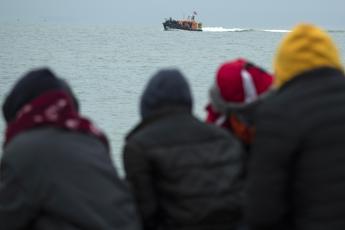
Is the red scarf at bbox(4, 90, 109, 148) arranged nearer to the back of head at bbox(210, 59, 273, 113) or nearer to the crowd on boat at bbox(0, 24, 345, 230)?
the crowd on boat at bbox(0, 24, 345, 230)

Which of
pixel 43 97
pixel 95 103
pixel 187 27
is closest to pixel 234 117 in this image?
pixel 43 97

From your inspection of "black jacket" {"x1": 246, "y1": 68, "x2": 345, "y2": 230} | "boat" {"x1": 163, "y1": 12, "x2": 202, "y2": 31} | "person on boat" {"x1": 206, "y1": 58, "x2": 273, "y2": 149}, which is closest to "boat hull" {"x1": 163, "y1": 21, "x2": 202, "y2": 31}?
"boat" {"x1": 163, "y1": 12, "x2": 202, "y2": 31}

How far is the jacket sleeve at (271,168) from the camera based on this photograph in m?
3.00

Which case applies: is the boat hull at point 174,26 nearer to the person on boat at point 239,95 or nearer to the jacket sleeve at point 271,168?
the person on boat at point 239,95

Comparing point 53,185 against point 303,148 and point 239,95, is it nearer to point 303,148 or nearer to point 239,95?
point 303,148

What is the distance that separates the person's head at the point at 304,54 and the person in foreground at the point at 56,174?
0.90 meters

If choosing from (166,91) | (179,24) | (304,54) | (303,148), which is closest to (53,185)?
(166,91)

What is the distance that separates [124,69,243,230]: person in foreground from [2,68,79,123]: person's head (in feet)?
1.61

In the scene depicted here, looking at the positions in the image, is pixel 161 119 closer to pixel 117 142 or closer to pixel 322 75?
pixel 322 75

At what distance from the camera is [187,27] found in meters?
104

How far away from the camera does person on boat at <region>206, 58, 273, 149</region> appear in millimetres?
3910

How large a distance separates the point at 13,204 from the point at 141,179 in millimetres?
722

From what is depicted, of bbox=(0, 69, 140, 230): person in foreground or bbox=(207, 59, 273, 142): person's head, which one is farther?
bbox=(207, 59, 273, 142): person's head

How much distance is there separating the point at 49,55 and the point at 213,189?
4820 cm
